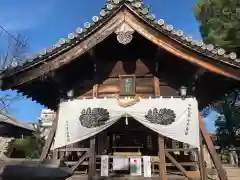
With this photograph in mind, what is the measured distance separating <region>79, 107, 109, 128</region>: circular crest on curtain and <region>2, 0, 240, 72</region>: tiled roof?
2.15 meters

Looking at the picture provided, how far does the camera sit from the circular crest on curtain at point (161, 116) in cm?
799

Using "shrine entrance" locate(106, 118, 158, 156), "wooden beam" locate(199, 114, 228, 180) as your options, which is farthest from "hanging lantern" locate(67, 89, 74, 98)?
"wooden beam" locate(199, 114, 228, 180)

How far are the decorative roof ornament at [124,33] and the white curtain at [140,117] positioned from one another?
2.01 m

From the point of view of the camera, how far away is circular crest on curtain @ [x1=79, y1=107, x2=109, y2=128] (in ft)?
26.7

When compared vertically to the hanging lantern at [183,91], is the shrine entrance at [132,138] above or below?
below

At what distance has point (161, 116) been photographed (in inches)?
316

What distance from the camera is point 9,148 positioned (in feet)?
68.9

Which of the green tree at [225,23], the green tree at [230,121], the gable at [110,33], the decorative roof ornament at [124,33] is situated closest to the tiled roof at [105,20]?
the gable at [110,33]

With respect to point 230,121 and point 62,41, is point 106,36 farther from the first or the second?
point 230,121

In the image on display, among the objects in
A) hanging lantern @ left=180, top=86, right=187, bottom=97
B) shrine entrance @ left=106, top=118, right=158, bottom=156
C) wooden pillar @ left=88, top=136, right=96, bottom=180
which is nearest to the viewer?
wooden pillar @ left=88, top=136, right=96, bottom=180

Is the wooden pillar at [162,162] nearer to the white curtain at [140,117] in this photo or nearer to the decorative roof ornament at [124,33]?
the white curtain at [140,117]

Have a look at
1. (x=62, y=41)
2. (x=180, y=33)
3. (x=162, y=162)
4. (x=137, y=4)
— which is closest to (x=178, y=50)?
(x=180, y=33)

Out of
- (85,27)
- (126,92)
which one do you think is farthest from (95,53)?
(126,92)

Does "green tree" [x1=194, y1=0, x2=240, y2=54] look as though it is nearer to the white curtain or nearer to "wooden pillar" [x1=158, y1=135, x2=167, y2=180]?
the white curtain
